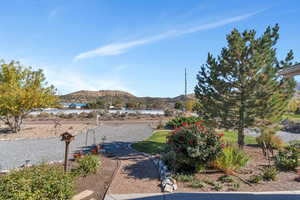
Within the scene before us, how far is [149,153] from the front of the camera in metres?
7.29

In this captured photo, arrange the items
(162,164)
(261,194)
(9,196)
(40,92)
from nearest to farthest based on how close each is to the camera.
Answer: (9,196) < (261,194) < (162,164) < (40,92)

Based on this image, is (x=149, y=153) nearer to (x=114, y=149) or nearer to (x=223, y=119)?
(x=114, y=149)

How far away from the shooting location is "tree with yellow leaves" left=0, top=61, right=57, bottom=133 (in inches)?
432

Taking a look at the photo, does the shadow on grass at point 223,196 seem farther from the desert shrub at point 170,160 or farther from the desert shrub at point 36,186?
the desert shrub at point 36,186

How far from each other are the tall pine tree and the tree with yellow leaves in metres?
11.4

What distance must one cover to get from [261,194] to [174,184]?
1969mm

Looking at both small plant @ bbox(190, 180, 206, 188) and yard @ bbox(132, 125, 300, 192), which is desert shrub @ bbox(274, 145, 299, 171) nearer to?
yard @ bbox(132, 125, 300, 192)

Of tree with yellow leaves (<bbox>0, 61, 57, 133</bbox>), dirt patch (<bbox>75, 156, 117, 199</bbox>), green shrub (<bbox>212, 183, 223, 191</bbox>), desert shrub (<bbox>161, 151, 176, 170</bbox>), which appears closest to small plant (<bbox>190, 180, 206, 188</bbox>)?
green shrub (<bbox>212, 183, 223, 191</bbox>)

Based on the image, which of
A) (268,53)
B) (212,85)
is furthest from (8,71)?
(268,53)

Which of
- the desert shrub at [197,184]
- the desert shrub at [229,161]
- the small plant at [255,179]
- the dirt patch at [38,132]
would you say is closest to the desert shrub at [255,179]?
the small plant at [255,179]

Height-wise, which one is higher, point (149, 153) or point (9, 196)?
point (9, 196)

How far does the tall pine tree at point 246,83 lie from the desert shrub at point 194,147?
95.6 inches

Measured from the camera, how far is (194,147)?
15.8 feet

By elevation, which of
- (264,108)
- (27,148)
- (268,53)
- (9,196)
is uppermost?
(268,53)
